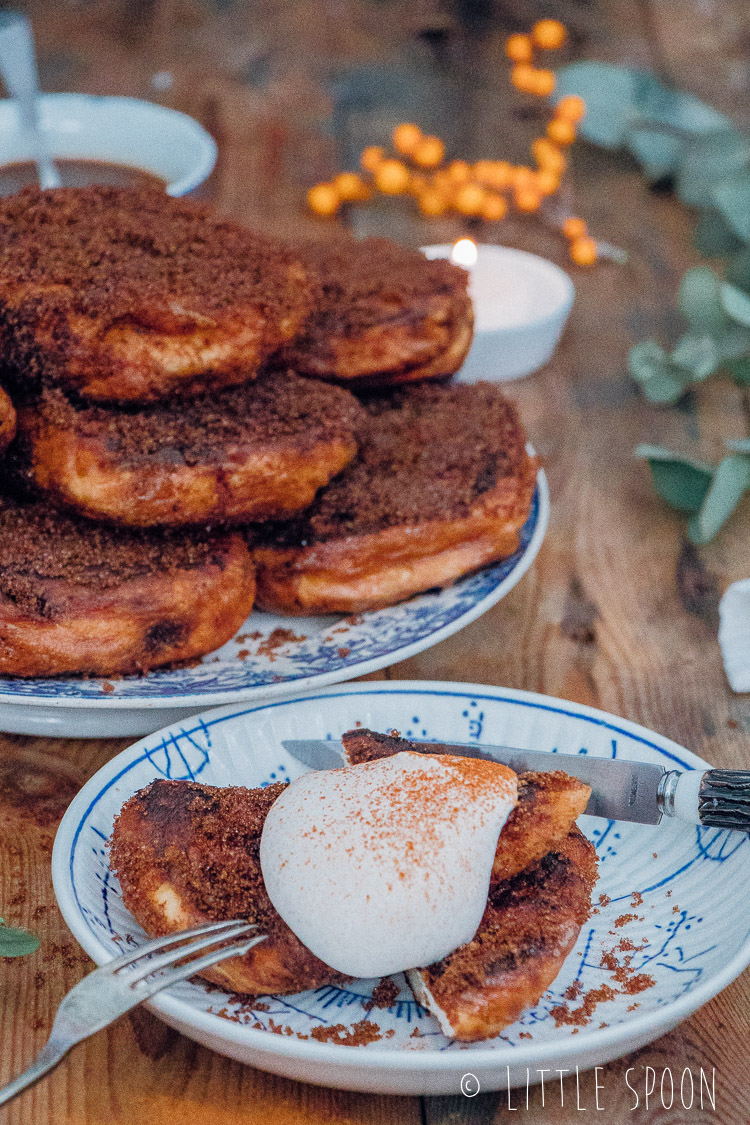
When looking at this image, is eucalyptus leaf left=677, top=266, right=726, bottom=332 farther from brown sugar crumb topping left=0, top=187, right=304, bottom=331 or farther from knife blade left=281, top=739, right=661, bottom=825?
knife blade left=281, top=739, right=661, bottom=825

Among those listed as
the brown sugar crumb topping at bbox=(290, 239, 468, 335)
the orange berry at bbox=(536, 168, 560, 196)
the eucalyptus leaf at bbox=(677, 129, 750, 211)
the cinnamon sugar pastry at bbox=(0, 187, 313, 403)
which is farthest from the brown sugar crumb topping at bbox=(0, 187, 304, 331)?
the eucalyptus leaf at bbox=(677, 129, 750, 211)

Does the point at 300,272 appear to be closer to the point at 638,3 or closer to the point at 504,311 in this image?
the point at 504,311

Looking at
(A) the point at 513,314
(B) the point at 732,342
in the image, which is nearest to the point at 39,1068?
(A) the point at 513,314

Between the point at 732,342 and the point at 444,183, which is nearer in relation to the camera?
the point at 732,342

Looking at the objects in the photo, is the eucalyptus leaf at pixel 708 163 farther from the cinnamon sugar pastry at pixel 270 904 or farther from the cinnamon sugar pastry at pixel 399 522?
the cinnamon sugar pastry at pixel 270 904

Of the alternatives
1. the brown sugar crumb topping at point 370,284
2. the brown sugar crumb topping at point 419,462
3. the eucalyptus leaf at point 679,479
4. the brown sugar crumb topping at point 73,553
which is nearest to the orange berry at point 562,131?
the brown sugar crumb topping at point 370,284

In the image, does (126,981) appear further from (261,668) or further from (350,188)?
(350,188)
